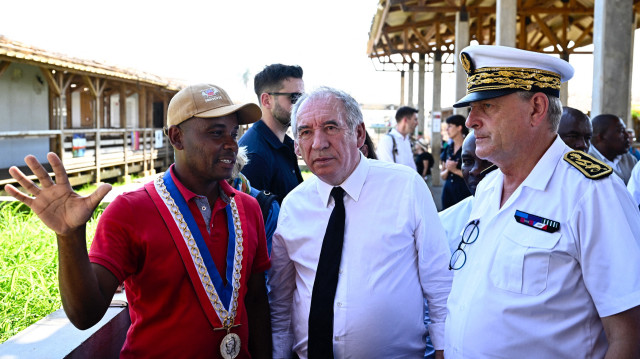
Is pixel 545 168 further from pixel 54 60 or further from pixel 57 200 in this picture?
pixel 54 60

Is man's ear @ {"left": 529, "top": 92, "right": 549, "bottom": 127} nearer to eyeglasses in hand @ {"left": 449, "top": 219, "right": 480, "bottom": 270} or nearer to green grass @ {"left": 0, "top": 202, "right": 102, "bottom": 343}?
eyeglasses in hand @ {"left": 449, "top": 219, "right": 480, "bottom": 270}

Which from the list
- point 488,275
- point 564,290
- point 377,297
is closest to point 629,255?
point 564,290

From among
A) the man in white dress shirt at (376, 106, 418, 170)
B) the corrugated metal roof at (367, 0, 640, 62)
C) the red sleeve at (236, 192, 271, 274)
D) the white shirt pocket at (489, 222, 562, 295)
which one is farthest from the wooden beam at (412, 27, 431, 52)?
the white shirt pocket at (489, 222, 562, 295)

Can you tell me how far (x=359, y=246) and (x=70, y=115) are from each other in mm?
17408

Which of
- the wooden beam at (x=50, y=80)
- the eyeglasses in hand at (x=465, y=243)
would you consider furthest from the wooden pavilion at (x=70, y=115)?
the eyeglasses in hand at (x=465, y=243)

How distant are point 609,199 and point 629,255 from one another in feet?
0.57

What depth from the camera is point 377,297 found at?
7.29ft

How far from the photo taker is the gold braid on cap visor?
6.08 feet

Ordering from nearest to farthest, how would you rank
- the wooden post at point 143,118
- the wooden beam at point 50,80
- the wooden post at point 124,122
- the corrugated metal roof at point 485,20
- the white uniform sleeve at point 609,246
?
the white uniform sleeve at point 609,246 → the corrugated metal roof at point 485,20 → the wooden beam at point 50,80 → the wooden post at point 124,122 → the wooden post at point 143,118

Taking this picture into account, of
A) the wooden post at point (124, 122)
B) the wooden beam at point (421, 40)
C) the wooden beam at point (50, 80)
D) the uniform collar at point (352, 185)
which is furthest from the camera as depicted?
the wooden post at point (124, 122)

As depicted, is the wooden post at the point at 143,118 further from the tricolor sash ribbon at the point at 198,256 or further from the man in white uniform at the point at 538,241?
the man in white uniform at the point at 538,241

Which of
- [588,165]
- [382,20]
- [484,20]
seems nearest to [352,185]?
[588,165]

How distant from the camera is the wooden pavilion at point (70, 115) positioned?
12422 millimetres

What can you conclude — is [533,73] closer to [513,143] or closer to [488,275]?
[513,143]
